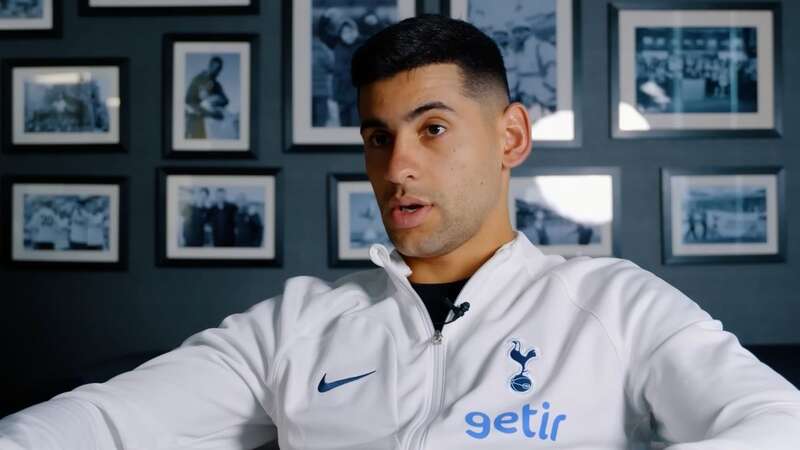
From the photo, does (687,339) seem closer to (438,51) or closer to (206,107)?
(438,51)

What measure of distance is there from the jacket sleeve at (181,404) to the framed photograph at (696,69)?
5.65 feet

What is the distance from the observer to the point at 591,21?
2799 mm

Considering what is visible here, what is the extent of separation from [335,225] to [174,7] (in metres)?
1.00

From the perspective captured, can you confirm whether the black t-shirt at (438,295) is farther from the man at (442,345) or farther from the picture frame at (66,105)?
the picture frame at (66,105)

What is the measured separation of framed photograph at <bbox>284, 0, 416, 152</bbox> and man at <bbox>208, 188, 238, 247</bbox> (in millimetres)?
308

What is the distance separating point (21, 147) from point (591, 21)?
214cm

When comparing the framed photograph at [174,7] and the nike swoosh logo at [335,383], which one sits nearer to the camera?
the nike swoosh logo at [335,383]

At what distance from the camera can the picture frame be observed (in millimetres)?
2846

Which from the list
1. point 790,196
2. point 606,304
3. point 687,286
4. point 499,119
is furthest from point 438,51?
point 790,196

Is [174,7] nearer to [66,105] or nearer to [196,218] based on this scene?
[66,105]

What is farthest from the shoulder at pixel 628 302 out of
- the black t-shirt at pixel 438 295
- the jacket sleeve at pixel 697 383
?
the black t-shirt at pixel 438 295

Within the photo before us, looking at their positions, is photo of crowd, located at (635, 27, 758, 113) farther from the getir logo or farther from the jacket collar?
the getir logo

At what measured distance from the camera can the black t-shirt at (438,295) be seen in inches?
60.9

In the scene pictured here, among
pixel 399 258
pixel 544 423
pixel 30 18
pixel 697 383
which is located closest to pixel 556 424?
pixel 544 423
